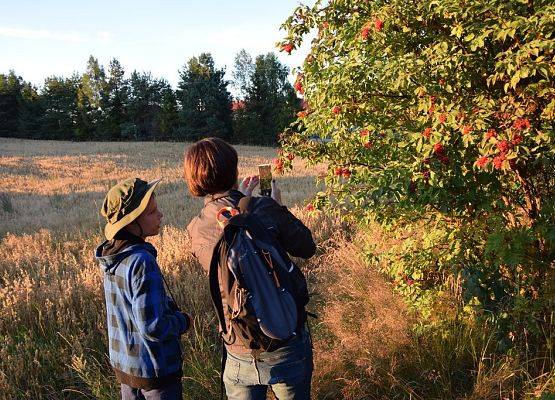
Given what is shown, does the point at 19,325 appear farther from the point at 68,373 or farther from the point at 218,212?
the point at 218,212

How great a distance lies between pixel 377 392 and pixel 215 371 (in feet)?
3.92

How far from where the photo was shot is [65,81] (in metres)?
55.3

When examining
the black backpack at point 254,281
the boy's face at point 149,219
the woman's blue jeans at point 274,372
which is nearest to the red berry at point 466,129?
the black backpack at point 254,281

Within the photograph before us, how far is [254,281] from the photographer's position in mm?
2031

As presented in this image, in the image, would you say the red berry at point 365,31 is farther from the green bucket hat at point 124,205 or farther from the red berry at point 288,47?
the green bucket hat at point 124,205

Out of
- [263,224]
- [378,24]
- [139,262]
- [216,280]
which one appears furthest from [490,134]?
[139,262]

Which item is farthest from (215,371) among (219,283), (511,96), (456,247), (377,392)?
(511,96)

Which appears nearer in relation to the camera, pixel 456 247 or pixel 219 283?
pixel 219 283

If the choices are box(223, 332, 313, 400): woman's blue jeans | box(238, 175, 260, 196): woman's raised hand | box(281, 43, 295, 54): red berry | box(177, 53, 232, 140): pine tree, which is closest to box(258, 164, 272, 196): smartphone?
box(238, 175, 260, 196): woman's raised hand

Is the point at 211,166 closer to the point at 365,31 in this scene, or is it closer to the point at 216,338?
the point at 365,31

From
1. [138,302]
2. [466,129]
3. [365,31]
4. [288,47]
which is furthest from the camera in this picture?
[288,47]

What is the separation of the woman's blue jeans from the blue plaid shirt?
1.19ft

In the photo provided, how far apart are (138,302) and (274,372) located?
74cm

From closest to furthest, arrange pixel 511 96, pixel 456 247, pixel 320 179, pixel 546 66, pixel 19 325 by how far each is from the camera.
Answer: pixel 546 66 → pixel 511 96 → pixel 456 247 → pixel 320 179 → pixel 19 325
